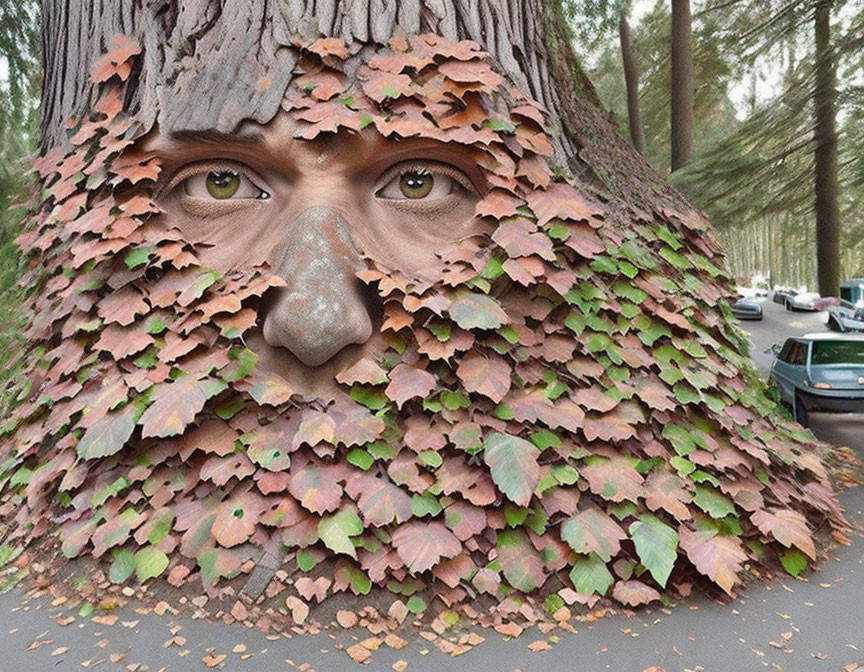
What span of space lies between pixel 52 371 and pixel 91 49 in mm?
2456

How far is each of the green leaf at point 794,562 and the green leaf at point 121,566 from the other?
3.73 metres

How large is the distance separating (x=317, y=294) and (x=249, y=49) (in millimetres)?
1716

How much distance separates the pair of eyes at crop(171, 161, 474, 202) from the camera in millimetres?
4305

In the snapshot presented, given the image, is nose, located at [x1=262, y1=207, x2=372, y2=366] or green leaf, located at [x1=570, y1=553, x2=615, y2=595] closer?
green leaf, located at [x1=570, y1=553, x2=615, y2=595]

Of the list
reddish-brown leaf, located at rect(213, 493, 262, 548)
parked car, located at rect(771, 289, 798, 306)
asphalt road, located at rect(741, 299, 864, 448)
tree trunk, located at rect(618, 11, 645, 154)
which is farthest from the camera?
parked car, located at rect(771, 289, 798, 306)

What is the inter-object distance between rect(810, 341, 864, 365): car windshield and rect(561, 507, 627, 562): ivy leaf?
6462mm

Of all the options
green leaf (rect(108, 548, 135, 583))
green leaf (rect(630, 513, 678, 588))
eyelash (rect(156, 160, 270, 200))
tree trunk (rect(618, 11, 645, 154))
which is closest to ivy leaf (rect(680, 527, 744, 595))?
green leaf (rect(630, 513, 678, 588))

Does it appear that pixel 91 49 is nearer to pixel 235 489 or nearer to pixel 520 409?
pixel 235 489

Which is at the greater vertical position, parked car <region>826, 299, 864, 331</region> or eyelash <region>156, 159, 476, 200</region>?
eyelash <region>156, 159, 476, 200</region>

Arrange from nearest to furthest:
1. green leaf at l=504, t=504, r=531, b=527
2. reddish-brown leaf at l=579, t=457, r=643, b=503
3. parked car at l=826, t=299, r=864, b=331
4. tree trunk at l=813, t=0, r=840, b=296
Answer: green leaf at l=504, t=504, r=531, b=527 → reddish-brown leaf at l=579, t=457, r=643, b=503 → tree trunk at l=813, t=0, r=840, b=296 → parked car at l=826, t=299, r=864, b=331

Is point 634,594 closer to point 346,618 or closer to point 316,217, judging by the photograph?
point 346,618

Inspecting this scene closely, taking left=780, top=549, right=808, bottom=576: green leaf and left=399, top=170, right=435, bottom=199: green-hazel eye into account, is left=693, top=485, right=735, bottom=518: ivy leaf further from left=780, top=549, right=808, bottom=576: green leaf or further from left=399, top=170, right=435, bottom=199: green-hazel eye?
left=399, top=170, right=435, bottom=199: green-hazel eye

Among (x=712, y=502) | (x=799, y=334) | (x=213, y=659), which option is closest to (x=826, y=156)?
(x=799, y=334)

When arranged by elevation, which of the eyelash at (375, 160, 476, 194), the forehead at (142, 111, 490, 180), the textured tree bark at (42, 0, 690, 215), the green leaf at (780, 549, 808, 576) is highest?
the textured tree bark at (42, 0, 690, 215)
